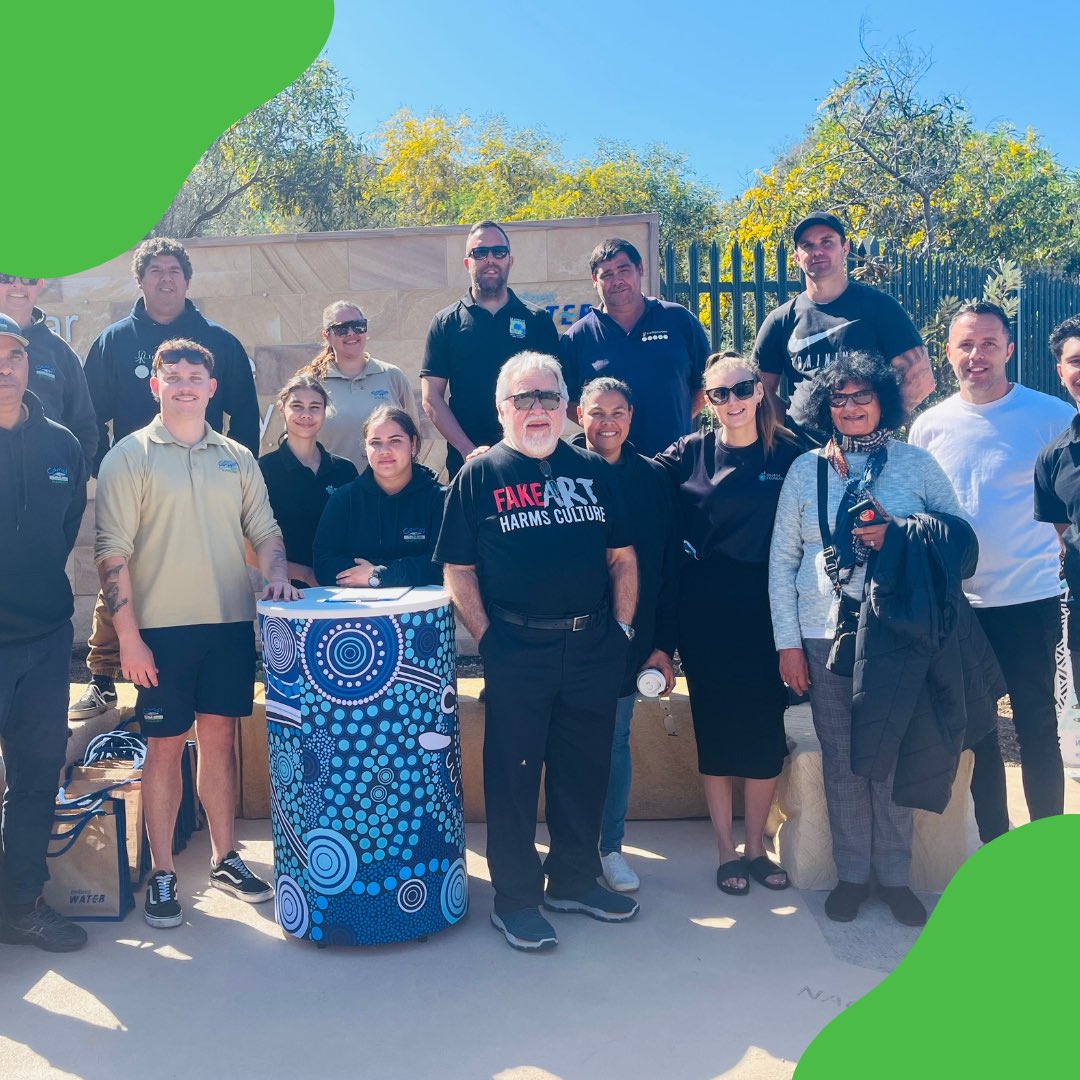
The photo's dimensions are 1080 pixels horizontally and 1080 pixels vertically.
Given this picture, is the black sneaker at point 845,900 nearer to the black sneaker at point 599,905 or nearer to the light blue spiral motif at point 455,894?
the black sneaker at point 599,905

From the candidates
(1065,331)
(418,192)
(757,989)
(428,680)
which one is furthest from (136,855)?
(418,192)

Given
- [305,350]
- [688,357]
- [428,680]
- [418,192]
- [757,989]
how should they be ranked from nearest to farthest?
[757,989]
[428,680]
[688,357]
[305,350]
[418,192]

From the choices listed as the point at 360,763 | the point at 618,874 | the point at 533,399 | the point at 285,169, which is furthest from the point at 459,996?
the point at 285,169

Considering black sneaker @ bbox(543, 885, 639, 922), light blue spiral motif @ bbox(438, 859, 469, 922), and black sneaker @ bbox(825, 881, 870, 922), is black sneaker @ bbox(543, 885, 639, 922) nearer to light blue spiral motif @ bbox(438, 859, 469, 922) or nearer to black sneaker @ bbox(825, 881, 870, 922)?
light blue spiral motif @ bbox(438, 859, 469, 922)

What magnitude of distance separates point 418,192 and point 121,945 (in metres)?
31.1

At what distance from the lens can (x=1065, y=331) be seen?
12.3 ft

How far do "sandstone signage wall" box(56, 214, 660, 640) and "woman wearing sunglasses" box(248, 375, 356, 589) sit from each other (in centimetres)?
223

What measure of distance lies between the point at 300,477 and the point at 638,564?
149 centimetres

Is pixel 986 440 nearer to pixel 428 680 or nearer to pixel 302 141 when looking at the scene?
pixel 428 680

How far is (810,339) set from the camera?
4270 mm

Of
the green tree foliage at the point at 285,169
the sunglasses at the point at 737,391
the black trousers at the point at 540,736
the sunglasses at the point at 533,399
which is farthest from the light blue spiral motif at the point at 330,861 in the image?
the green tree foliage at the point at 285,169

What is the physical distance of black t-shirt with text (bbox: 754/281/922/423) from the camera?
4.18 metres

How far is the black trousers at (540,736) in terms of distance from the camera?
355 centimetres

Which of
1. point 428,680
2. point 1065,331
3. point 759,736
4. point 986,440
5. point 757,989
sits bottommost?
point 757,989
